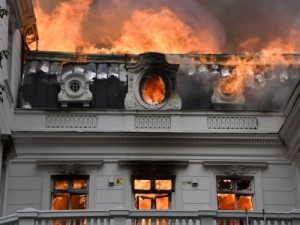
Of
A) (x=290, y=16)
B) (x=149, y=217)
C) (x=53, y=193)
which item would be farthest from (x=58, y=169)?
(x=290, y=16)

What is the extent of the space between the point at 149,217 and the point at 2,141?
5.63 m

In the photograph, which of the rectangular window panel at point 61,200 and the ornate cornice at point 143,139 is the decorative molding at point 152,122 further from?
the rectangular window panel at point 61,200

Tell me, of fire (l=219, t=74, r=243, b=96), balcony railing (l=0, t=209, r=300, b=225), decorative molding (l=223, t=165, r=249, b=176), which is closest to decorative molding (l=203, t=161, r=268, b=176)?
decorative molding (l=223, t=165, r=249, b=176)

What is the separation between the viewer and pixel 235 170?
74.3 feet

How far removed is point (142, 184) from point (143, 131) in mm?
1620

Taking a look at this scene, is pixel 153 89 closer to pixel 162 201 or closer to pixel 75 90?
pixel 75 90

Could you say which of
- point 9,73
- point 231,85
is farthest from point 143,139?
point 9,73

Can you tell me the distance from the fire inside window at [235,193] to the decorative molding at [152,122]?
2.39m

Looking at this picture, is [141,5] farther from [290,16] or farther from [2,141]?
[2,141]

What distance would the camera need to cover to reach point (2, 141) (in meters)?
20.3

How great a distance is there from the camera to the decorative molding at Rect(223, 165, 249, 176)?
74.1 ft

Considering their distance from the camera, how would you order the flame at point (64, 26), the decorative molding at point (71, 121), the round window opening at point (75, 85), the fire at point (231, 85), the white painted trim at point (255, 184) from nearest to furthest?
the white painted trim at point (255, 184) → the decorative molding at point (71, 121) → the round window opening at point (75, 85) → the fire at point (231, 85) → the flame at point (64, 26)

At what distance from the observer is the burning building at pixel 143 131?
874 inches

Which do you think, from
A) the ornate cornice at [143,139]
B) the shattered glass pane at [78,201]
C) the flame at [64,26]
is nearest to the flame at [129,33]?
the flame at [64,26]
